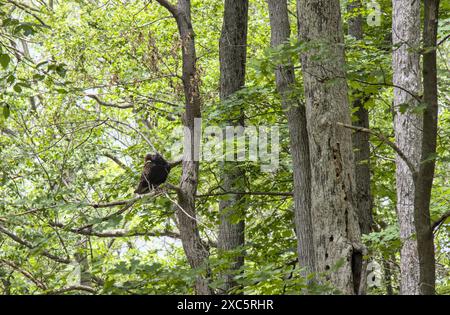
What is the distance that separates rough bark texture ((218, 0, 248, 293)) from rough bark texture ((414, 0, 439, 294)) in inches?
167

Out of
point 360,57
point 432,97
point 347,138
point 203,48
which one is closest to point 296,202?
point 347,138

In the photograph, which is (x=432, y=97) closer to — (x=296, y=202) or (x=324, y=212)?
(x=324, y=212)

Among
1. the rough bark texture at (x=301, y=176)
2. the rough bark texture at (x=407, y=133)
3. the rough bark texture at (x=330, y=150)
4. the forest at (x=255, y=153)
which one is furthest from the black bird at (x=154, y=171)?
the rough bark texture at (x=407, y=133)

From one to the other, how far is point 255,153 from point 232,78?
120 cm

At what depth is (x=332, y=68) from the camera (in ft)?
17.4

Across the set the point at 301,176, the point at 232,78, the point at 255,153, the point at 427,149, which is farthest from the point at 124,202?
the point at 232,78

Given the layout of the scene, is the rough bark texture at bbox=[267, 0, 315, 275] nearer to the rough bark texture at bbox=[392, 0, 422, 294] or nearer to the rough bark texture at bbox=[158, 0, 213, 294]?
the rough bark texture at bbox=[158, 0, 213, 294]

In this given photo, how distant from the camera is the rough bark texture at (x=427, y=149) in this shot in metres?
4.01

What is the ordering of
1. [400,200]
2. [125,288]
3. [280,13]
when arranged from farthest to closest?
[400,200] < [280,13] < [125,288]

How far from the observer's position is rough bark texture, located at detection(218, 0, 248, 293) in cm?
852

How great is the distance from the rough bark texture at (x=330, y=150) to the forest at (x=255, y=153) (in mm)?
12

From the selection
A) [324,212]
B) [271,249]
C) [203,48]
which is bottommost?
[271,249]

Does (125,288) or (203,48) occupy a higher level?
(203,48)
